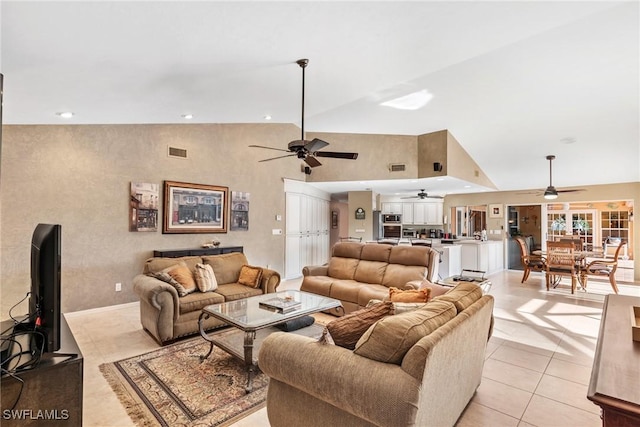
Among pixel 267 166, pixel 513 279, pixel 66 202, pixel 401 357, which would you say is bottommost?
pixel 513 279

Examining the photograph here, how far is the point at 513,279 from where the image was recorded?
7281mm

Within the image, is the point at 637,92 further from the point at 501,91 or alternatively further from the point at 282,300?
the point at 282,300

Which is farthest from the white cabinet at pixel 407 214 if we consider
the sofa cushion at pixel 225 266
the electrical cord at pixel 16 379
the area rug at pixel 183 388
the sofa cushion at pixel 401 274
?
the electrical cord at pixel 16 379

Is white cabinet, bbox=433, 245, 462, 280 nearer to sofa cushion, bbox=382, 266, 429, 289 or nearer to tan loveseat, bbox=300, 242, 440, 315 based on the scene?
tan loveseat, bbox=300, 242, 440, 315

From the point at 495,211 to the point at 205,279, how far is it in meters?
8.31

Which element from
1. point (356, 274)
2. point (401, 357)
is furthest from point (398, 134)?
point (401, 357)

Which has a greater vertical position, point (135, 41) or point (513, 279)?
point (135, 41)

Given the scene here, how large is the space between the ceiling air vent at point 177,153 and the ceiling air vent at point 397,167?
4.05 metres

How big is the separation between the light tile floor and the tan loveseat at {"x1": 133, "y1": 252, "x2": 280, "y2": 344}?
244 millimetres

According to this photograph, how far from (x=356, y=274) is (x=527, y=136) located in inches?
164

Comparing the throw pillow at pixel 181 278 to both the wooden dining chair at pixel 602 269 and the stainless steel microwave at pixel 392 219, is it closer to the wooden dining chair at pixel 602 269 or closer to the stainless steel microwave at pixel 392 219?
the stainless steel microwave at pixel 392 219

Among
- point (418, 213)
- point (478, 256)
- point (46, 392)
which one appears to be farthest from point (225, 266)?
point (418, 213)

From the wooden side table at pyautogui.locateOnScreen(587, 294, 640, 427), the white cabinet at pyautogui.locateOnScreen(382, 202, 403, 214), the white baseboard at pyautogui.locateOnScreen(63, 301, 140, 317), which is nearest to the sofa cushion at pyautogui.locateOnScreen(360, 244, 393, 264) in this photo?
the wooden side table at pyautogui.locateOnScreen(587, 294, 640, 427)

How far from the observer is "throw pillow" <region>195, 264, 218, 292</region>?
3764 mm
